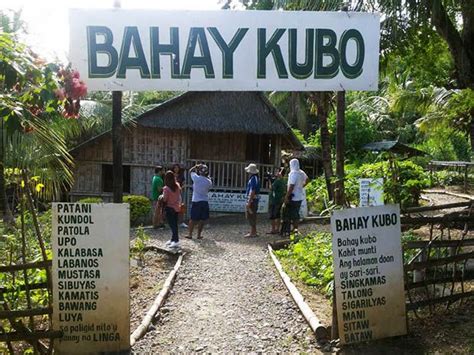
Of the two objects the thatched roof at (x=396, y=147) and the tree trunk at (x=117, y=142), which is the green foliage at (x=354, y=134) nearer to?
the thatched roof at (x=396, y=147)

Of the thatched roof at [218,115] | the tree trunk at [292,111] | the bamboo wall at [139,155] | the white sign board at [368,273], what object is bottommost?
the white sign board at [368,273]

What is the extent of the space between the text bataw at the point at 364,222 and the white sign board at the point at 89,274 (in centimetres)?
201

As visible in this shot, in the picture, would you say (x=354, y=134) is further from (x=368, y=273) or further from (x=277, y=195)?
(x=368, y=273)

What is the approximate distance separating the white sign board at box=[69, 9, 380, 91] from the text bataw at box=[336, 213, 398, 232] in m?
1.25

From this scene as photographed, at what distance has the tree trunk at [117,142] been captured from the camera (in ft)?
14.7

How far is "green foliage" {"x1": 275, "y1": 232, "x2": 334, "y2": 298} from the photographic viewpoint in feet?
23.1

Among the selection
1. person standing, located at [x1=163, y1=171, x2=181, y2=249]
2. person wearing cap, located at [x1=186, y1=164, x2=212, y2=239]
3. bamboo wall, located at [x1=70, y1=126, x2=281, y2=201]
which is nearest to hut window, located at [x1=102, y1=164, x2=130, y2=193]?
bamboo wall, located at [x1=70, y1=126, x2=281, y2=201]

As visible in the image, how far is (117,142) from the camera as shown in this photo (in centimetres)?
446

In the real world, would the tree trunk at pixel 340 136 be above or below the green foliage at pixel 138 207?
above

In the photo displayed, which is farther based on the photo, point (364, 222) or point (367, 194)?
point (367, 194)

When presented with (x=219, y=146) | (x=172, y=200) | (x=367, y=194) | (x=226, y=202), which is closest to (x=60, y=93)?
(x=367, y=194)

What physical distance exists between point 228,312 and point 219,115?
11.9m

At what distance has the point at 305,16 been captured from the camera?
4523mm

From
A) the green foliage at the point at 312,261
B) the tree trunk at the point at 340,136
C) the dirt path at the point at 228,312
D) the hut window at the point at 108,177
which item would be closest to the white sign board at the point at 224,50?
the tree trunk at the point at 340,136
